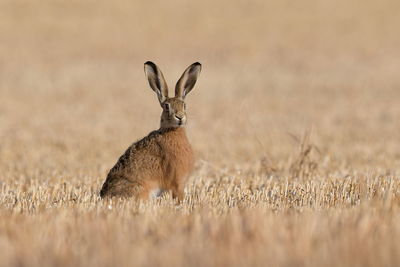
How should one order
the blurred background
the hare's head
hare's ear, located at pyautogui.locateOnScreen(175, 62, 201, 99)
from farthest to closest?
1. the blurred background
2. hare's ear, located at pyautogui.locateOnScreen(175, 62, 201, 99)
3. the hare's head

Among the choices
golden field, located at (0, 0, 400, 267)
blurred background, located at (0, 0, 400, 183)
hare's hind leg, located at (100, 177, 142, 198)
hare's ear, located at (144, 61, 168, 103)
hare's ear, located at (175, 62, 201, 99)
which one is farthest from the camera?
blurred background, located at (0, 0, 400, 183)

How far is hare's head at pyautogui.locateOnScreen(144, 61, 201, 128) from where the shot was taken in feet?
20.2

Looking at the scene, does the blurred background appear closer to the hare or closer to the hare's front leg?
the hare

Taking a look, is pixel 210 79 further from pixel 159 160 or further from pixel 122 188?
pixel 122 188

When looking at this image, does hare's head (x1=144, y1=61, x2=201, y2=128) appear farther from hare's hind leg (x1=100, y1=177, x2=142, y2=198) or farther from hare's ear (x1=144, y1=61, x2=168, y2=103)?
hare's hind leg (x1=100, y1=177, x2=142, y2=198)

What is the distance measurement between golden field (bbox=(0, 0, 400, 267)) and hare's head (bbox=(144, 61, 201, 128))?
0.75 metres

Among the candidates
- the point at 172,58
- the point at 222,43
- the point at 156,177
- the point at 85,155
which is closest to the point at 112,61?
the point at 172,58

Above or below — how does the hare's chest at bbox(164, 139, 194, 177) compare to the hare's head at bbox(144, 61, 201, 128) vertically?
below

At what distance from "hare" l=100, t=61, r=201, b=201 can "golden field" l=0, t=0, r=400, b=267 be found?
293 mm

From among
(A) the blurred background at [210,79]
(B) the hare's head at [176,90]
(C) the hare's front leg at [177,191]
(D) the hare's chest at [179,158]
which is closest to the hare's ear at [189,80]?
(B) the hare's head at [176,90]

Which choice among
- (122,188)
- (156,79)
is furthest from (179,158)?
(156,79)

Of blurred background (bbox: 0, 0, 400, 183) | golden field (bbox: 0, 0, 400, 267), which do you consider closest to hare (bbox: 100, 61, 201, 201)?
golden field (bbox: 0, 0, 400, 267)

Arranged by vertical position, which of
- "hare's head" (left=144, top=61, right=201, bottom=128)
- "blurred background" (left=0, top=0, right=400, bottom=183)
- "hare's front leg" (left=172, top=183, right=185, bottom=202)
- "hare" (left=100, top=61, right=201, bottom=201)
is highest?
"blurred background" (left=0, top=0, right=400, bottom=183)

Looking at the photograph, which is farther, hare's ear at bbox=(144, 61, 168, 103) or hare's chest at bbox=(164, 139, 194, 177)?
hare's ear at bbox=(144, 61, 168, 103)
